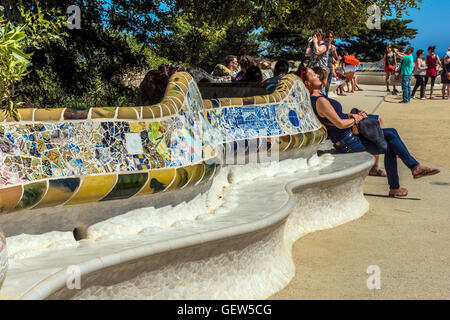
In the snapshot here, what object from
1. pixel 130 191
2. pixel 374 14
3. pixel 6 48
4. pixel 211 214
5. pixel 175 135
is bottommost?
pixel 211 214

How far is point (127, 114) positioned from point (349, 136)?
11.2 ft

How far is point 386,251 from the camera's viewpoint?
4578mm

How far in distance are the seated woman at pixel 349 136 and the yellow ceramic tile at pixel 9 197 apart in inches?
153

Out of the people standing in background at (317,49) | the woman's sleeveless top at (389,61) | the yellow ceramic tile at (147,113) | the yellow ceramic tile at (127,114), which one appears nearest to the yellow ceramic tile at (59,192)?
the yellow ceramic tile at (127,114)

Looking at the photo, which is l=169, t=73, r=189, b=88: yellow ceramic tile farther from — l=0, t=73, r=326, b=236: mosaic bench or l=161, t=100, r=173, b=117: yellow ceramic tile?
l=161, t=100, r=173, b=117: yellow ceramic tile

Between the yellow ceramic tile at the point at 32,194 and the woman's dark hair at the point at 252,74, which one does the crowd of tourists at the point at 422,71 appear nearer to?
the woman's dark hair at the point at 252,74

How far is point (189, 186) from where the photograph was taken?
12.5ft

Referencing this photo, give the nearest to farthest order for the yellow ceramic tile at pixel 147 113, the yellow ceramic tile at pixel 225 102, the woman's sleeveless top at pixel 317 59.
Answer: the yellow ceramic tile at pixel 147 113 → the yellow ceramic tile at pixel 225 102 → the woman's sleeveless top at pixel 317 59

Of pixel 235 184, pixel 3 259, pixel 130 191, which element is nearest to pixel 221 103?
pixel 235 184

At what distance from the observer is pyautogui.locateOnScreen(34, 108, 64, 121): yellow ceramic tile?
318cm

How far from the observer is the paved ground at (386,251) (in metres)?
3.83

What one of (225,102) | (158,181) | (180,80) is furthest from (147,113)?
(225,102)
